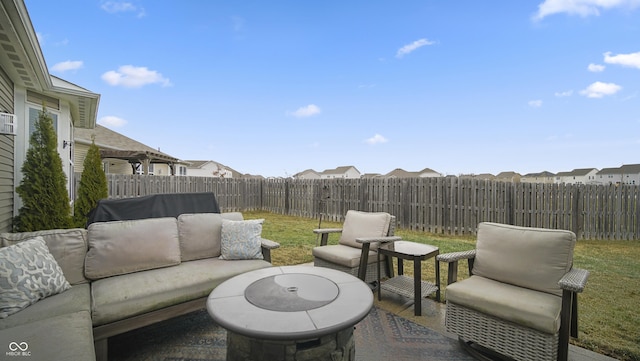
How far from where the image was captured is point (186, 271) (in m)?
2.56

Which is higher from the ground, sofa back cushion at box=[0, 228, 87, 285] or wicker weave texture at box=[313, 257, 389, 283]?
sofa back cushion at box=[0, 228, 87, 285]

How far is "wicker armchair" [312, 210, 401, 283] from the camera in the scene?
3.17 meters

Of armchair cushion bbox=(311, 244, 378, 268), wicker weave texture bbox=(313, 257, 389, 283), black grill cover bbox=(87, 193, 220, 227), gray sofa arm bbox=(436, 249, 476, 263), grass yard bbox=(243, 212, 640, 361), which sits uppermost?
black grill cover bbox=(87, 193, 220, 227)

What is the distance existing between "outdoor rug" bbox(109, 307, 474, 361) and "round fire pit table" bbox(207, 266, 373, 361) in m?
0.59

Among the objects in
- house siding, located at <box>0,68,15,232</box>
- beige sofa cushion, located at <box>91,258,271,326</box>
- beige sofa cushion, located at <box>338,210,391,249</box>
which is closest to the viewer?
beige sofa cushion, located at <box>91,258,271,326</box>

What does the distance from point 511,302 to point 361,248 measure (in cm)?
172

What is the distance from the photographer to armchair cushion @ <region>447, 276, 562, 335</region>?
5.79 ft

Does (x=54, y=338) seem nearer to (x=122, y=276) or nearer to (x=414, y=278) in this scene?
(x=122, y=276)

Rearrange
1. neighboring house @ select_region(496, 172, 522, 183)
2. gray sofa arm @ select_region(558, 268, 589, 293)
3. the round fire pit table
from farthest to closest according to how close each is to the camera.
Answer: neighboring house @ select_region(496, 172, 522, 183) < gray sofa arm @ select_region(558, 268, 589, 293) < the round fire pit table

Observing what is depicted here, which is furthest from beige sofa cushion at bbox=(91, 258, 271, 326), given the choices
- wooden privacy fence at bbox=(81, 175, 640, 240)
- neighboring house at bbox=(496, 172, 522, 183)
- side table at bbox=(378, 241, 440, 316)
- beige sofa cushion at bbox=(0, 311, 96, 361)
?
neighboring house at bbox=(496, 172, 522, 183)

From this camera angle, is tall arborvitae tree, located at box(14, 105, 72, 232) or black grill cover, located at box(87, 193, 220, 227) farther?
tall arborvitae tree, located at box(14, 105, 72, 232)

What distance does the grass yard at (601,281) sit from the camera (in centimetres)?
224

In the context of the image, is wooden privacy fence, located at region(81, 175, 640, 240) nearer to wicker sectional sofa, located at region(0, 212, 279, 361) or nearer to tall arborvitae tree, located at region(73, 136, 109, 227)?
tall arborvitae tree, located at region(73, 136, 109, 227)

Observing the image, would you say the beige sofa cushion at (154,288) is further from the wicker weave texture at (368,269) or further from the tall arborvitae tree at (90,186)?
the tall arborvitae tree at (90,186)
